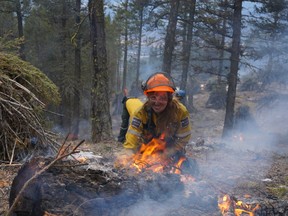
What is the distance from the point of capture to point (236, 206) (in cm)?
353

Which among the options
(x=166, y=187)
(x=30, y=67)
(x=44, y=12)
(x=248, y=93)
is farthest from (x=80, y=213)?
(x=248, y=93)

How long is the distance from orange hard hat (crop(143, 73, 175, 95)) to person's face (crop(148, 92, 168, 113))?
0.10m

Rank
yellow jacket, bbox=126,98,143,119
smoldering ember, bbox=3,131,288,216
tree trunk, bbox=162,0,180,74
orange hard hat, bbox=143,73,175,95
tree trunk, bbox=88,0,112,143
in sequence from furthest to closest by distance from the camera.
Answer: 1. tree trunk, bbox=162,0,180,74
2. tree trunk, bbox=88,0,112,143
3. yellow jacket, bbox=126,98,143,119
4. orange hard hat, bbox=143,73,175,95
5. smoldering ember, bbox=3,131,288,216

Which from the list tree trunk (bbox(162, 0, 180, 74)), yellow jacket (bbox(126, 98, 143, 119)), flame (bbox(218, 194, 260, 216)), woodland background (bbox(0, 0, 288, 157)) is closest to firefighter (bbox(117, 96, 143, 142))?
yellow jacket (bbox(126, 98, 143, 119))

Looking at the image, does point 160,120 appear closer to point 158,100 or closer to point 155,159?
point 158,100

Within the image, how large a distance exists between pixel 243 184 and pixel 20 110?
12.2 feet

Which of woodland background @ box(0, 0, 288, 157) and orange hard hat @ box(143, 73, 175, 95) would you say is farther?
woodland background @ box(0, 0, 288, 157)

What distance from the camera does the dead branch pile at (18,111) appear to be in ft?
15.7

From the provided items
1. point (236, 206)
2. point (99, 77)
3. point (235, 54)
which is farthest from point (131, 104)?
point (235, 54)

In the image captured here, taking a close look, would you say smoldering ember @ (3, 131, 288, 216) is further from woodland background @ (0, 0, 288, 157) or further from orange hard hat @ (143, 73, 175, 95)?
woodland background @ (0, 0, 288, 157)

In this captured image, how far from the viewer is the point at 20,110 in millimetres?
4996

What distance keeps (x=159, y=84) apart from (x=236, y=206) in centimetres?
170

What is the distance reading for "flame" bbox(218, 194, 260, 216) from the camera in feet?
11.3

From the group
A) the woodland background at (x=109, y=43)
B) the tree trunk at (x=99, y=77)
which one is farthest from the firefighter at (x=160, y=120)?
the tree trunk at (x=99, y=77)
